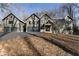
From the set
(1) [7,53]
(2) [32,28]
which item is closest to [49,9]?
(2) [32,28]

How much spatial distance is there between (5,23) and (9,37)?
0.57 feet

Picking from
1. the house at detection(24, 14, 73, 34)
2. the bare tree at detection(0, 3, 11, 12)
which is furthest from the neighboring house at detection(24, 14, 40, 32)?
the bare tree at detection(0, 3, 11, 12)

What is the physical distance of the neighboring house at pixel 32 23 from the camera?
2.85 m

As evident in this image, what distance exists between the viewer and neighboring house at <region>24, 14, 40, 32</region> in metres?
2.85

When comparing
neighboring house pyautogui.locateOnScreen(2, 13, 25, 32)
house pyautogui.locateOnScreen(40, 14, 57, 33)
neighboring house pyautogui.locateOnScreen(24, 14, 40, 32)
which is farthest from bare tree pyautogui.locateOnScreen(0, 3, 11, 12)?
house pyautogui.locateOnScreen(40, 14, 57, 33)

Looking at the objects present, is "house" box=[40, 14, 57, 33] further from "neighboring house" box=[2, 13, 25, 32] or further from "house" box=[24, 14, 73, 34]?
"neighboring house" box=[2, 13, 25, 32]

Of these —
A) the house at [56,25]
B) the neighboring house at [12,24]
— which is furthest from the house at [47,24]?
the neighboring house at [12,24]

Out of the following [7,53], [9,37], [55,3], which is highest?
[55,3]

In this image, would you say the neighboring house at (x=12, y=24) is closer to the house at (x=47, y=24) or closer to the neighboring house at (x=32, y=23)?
the neighboring house at (x=32, y=23)

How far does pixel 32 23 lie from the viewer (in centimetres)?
288

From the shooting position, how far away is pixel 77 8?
284 centimetres

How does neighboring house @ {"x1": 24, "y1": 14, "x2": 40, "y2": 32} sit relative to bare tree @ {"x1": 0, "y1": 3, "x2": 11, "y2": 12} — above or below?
below

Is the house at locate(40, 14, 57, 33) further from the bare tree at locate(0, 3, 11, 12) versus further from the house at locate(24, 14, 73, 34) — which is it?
the bare tree at locate(0, 3, 11, 12)

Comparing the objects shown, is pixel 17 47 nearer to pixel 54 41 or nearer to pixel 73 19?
pixel 54 41
